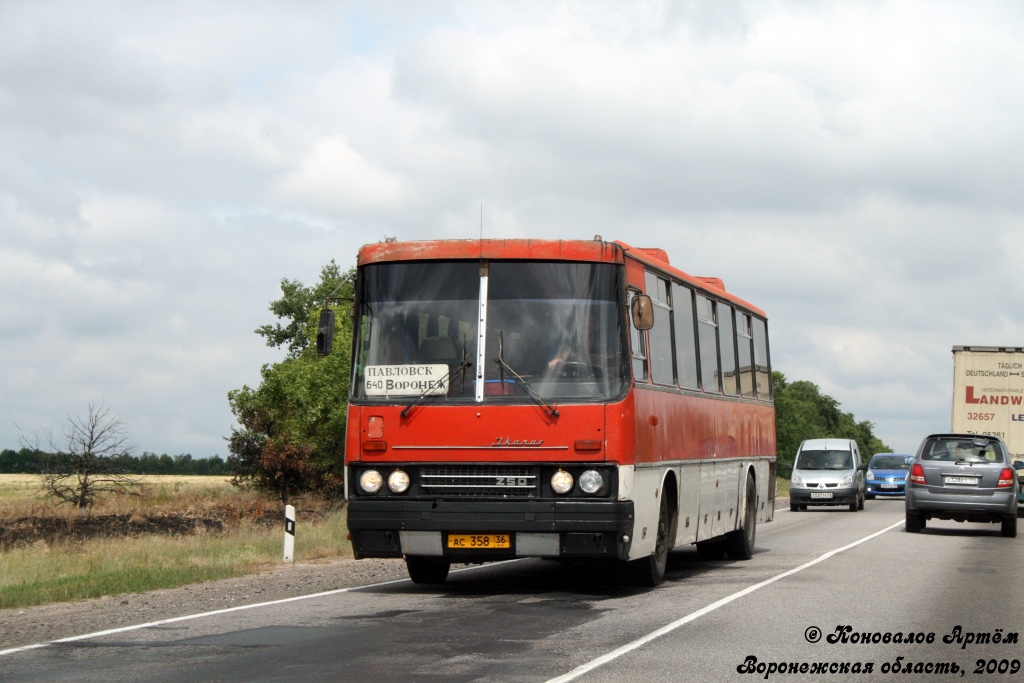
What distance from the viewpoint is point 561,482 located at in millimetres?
12914

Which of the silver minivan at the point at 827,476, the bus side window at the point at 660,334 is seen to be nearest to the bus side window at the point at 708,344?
Answer: the bus side window at the point at 660,334

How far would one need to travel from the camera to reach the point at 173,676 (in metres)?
8.93

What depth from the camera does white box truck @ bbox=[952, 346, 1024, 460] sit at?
31.3m

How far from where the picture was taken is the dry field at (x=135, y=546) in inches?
635

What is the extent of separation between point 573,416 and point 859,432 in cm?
17267

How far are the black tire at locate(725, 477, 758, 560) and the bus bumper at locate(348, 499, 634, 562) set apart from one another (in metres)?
6.47

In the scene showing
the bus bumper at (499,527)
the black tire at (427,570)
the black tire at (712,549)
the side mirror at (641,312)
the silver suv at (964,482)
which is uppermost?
the side mirror at (641,312)

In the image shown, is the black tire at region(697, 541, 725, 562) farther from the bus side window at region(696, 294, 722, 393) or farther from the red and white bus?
the red and white bus

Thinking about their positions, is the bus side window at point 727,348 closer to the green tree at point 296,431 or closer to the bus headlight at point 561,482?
the bus headlight at point 561,482

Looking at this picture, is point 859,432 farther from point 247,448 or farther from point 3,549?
point 3,549

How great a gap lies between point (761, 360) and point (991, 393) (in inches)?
485

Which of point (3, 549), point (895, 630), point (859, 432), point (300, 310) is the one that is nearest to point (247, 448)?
point (3, 549)

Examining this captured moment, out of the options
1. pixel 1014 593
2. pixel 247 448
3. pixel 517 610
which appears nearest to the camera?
pixel 517 610

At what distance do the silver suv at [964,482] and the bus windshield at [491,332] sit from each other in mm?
14139
